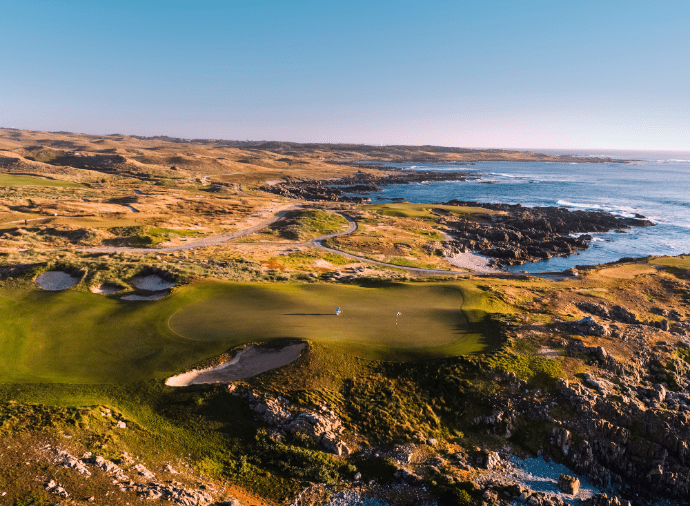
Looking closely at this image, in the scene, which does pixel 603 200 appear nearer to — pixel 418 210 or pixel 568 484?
pixel 418 210

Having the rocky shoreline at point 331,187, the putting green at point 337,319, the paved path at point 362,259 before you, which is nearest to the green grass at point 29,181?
the rocky shoreline at point 331,187

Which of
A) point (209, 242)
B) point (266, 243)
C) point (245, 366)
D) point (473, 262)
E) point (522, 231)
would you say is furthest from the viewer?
point (522, 231)

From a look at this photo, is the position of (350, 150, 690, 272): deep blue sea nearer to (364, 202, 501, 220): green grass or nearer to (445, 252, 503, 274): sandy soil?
(445, 252, 503, 274): sandy soil

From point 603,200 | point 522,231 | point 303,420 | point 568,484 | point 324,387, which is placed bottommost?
point 568,484

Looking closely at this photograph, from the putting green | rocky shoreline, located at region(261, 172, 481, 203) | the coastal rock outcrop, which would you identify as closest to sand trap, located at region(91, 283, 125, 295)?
the putting green

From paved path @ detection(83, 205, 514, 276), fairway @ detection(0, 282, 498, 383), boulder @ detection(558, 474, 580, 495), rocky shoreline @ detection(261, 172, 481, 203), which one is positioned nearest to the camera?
boulder @ detection(558, 474, 580, 495)

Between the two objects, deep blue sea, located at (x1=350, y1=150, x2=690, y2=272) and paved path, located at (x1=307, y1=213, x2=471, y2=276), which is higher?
deep blue sea, located at (x1=350, y1=150, x2=690, y2=272)

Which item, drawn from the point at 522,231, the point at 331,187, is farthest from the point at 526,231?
the point at 331,187

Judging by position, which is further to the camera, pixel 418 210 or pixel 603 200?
pixel 603 200
